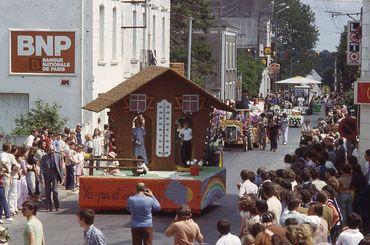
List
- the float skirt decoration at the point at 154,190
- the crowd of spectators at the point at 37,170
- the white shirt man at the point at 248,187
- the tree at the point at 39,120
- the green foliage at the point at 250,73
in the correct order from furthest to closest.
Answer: the green foliage at the point at 250,73, the tree at the point at 39,120, the float skirt decoration at the point at 154,190, the crowd of spectators at the point at 37,170, the white shirt man at the point at 248,187

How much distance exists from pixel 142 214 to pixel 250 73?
232 ft

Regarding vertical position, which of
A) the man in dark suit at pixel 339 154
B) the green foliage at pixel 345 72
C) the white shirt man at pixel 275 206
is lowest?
the white shirt man at pixel 275 206

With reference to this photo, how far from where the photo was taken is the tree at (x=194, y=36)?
2987 inches

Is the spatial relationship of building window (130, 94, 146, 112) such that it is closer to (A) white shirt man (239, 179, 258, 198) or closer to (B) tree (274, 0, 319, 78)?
(A) white shirt man (239, 179, 258, 198)

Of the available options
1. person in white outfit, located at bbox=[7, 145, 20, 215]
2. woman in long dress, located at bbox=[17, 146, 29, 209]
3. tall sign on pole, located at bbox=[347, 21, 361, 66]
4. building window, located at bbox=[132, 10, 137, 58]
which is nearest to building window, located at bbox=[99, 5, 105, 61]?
building window, located at bbox=[132, 10, 137, 58]

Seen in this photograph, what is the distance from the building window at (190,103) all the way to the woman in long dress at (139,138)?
1.27 metres

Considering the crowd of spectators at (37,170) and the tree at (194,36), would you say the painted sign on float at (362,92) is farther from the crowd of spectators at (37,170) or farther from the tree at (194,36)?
the tree at (194,36)

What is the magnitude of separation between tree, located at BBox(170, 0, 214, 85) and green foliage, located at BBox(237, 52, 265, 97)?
6.15m

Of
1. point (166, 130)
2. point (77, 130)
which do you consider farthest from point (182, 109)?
point (77, 130)

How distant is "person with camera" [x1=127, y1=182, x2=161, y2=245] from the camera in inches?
719

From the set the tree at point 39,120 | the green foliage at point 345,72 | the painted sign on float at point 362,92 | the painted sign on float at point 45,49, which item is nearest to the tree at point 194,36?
the green foliage at point 345,72

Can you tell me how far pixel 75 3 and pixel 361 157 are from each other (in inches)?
594

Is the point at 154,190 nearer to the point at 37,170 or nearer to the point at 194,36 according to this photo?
the point at 37,170

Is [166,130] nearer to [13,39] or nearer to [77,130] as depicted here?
[77,130]
